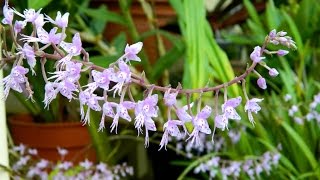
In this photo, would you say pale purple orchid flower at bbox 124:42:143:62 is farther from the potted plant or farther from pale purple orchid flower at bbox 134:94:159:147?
the potted plant

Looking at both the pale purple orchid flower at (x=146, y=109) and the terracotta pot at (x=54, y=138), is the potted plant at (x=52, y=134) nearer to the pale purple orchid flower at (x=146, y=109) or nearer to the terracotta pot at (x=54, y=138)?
the terracotta pot at (x=54, y=138)

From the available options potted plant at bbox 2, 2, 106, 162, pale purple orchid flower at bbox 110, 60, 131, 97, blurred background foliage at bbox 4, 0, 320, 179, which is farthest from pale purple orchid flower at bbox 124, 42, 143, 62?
potted plant at bbox 2, 2, 106, 162

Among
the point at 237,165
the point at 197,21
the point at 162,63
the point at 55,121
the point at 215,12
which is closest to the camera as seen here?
the point at 197,21

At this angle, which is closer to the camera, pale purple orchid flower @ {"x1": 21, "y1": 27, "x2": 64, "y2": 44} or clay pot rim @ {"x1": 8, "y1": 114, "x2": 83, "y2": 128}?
pale purple orchid flower @ {"x1": 21, "y1": 27, "x2": 64, "y2": 44}

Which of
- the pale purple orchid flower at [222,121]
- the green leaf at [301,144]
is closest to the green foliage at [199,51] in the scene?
the green leaf at [301,144]

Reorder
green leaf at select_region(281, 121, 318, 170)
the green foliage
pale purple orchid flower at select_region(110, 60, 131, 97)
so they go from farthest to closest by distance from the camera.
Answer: green leaf at select_region(281, 121, 318, 170), the green foliage, pale purple orchid flower at select_region(110, 60, 131, 97)

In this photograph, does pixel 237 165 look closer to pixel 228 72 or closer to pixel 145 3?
pixel 228 72

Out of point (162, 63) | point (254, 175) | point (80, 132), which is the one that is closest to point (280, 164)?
point (254, 175)
